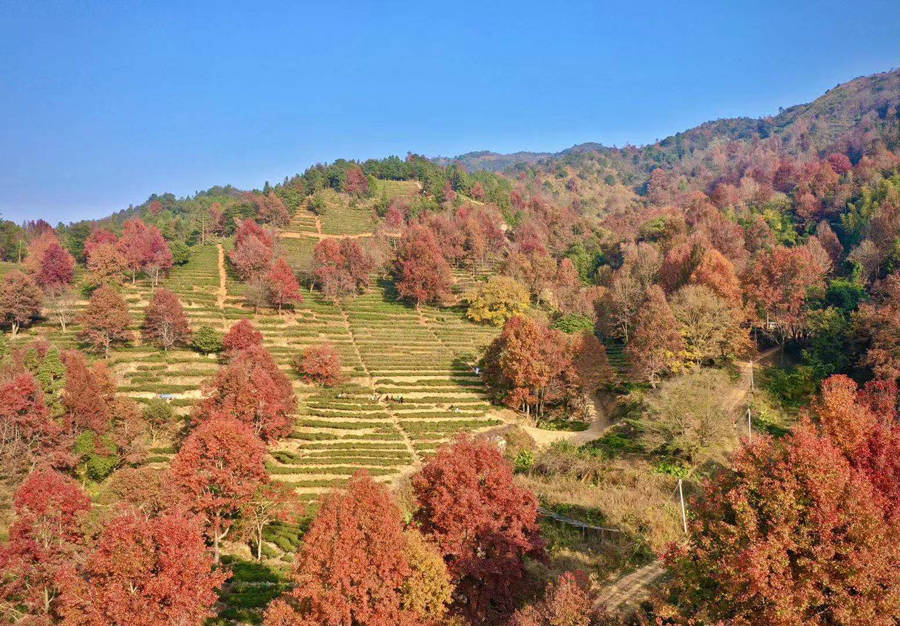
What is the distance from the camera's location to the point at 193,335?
5356 centimetres

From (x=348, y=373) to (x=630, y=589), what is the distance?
3724 centimetres

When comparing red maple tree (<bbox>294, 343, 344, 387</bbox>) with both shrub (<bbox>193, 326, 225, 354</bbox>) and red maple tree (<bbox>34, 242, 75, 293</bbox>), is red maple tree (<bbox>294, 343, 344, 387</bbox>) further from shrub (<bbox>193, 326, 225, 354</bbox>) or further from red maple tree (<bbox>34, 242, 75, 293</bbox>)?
red maple tree (<bbox>34, 242, 75, 293</bbox>)

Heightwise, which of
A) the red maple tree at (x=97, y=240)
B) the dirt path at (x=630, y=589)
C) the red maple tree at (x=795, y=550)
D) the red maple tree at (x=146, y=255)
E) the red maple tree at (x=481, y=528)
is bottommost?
the dirt path at (x=630, y=589)

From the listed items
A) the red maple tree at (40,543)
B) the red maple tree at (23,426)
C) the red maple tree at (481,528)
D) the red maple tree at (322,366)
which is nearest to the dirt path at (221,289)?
the red maple tree at (322,366)

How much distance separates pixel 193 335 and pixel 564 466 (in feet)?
130

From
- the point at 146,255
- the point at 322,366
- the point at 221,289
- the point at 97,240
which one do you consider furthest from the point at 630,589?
the point at 97,240

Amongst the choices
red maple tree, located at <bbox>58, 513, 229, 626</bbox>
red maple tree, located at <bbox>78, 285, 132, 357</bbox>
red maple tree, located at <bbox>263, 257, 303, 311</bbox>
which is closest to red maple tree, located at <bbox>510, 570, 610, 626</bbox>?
red maple tree, located at <bbox>58, 513, 229, 626</bbox>

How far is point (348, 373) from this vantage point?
53.3 metres

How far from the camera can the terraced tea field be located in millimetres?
39094

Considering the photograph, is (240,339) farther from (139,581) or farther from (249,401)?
(139,581)

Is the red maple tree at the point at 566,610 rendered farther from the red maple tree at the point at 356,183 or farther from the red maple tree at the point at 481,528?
the red maple tree at the point at 356,183

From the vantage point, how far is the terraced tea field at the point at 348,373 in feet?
128

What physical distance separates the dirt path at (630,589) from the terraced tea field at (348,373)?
1832cm

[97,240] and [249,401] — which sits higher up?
[97,240]
